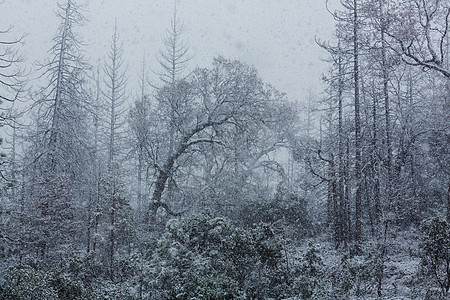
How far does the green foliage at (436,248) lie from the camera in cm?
760

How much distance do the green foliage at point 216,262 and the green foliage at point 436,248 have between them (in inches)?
124

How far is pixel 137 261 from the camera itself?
385 inches

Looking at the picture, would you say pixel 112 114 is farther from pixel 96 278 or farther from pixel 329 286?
pixel 329 286

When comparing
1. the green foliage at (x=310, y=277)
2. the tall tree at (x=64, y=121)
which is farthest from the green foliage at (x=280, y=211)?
the green foliage at (x=310, y=277)

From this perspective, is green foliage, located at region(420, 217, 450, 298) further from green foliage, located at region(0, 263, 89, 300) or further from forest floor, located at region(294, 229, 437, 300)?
green foliage, located at region(0, 263, 89, 300)

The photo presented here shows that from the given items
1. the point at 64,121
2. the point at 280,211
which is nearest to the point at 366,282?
the point at 280,211

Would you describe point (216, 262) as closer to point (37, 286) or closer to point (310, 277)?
point (310, 277)

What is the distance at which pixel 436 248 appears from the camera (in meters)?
7.66

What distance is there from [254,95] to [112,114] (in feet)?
50.0

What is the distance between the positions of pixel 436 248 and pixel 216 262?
15.8 feet

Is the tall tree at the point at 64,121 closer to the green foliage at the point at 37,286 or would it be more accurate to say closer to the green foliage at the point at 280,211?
the green foliage at the point at 37,286

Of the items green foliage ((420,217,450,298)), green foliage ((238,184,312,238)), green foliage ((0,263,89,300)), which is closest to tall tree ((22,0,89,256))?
green foliage ((0,263,89,300))

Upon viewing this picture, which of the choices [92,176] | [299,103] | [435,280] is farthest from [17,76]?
[299,103]

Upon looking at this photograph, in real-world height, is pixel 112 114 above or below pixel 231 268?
above
